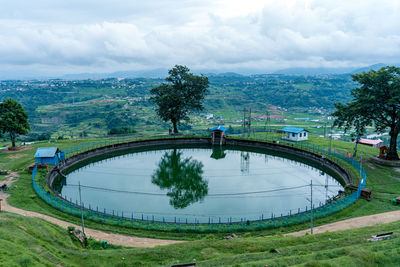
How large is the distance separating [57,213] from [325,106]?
156 metres

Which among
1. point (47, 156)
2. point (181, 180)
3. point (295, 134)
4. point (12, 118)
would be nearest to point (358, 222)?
point (181, 180)

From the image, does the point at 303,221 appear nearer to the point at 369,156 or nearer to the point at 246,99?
the point at 369,156

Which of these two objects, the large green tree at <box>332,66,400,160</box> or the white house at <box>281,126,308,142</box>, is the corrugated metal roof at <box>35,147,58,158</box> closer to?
the large green tree at <box>332,66,400,160</box>

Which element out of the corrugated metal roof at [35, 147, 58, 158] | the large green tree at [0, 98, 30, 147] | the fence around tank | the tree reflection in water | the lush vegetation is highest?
the large green tree at [0, 98, 30, 147]

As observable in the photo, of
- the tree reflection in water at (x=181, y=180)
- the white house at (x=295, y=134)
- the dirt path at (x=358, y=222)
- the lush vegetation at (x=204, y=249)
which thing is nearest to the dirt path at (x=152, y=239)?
the dirt path at (x=358, y=222)

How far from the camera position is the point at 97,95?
184875mm

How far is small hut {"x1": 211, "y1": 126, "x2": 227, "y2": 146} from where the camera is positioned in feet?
211

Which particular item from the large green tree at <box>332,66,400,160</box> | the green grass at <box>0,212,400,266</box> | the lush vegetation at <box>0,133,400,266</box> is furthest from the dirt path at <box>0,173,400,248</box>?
the large green tree at <box>332,66,400,160</box>

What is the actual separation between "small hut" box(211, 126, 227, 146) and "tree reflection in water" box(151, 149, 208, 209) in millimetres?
12158

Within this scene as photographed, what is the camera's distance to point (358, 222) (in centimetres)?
2623

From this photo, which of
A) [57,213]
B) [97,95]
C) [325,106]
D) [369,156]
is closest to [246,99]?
[325,106]

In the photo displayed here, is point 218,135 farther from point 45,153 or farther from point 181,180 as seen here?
point 45,153

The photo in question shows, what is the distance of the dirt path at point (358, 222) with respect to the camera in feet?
82.9

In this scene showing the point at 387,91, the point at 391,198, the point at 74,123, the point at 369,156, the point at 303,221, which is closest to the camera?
the point at 303,221
